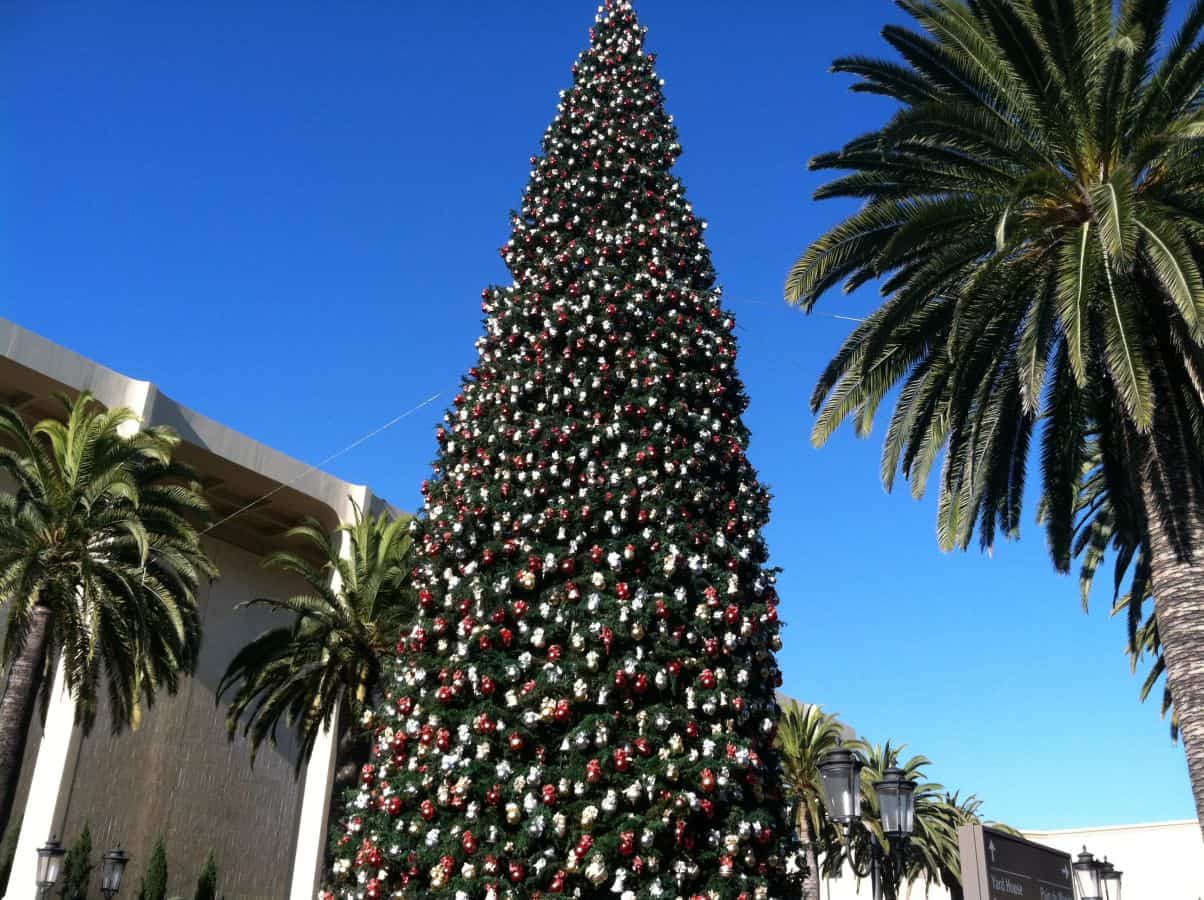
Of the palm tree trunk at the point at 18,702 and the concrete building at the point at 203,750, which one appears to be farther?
the concrete building at the point at 203,750

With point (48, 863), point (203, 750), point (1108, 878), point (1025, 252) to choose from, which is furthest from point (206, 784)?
point (1025, 252)

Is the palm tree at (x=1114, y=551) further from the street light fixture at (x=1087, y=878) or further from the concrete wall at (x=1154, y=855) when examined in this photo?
the concrete wall at (x=1154, y=855)

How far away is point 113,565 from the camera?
54.7 ft

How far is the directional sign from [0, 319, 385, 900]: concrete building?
1857cm

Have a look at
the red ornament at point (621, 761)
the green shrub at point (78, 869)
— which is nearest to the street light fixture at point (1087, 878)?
the red ornament at point (621, 761)

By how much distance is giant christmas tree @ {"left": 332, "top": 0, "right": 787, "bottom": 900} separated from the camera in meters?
9.98

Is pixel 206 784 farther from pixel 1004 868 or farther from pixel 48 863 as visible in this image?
pixel 1004 868

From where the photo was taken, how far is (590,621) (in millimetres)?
10859

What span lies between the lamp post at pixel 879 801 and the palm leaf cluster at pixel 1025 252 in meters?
4.31

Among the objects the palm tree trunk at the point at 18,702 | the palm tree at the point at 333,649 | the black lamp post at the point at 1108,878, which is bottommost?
the black lamp post at the point at 1108,878

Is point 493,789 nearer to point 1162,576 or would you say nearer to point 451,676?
point 451,676

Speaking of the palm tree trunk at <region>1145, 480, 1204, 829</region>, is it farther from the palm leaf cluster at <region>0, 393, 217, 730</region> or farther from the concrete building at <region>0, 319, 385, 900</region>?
the concrete building at <region>0, 319, 385, 900</region>

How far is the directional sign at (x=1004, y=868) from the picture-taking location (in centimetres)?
768

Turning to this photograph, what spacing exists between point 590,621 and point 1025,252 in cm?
678
